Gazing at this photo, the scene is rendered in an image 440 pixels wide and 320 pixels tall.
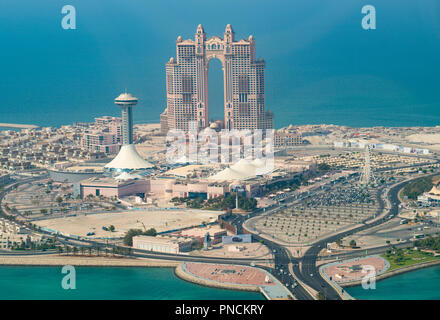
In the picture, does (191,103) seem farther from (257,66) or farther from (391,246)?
(391,246)

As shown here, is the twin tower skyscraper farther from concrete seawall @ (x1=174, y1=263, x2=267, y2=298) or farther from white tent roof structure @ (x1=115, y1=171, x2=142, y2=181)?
concrete seawall @ (x1=174, y1=263, x2=267, y2=298)

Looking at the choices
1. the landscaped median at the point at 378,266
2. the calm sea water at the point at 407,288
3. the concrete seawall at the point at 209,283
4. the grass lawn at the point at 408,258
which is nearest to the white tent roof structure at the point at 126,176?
the concrete seawall at the point at 209,283

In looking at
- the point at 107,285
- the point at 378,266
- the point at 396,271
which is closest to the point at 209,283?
the point at 107,285

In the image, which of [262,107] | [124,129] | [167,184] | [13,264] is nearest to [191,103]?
[262,107]

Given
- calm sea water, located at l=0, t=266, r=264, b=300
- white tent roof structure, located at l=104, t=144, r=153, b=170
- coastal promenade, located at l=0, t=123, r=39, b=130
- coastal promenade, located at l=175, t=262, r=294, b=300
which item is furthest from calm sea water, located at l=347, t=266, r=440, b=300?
coastal promenade, located at l=0, t=123, r=39, b=130

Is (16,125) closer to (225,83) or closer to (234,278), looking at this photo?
(225,83)

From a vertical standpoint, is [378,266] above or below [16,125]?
below

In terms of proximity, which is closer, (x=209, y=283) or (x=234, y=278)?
(x=209, y=283)

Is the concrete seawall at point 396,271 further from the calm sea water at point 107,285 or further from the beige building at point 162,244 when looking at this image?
the beige building at point 162,244
